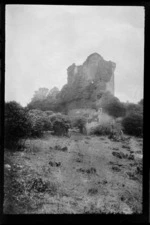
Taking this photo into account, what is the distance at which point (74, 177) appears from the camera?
Answer: 3604 millimetres

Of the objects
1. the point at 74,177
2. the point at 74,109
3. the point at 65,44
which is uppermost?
the point at 65,44

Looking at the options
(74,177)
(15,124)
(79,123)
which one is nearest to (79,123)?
(79,123)

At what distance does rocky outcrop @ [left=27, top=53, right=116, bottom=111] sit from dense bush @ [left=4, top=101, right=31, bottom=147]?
473 millimetres

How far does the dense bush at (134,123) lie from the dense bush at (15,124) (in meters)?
1.41

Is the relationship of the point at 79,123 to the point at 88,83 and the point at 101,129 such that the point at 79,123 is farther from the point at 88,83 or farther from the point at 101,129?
the point at 88,83

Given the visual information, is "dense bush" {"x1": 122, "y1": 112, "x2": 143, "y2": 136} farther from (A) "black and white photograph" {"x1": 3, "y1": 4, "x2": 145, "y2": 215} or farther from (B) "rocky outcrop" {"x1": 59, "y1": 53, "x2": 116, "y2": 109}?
(B) "rocky outcrop" {"x1": 59, "y1": 53, "x2": 116, "y2": 109}

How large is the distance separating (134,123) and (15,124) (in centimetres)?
168

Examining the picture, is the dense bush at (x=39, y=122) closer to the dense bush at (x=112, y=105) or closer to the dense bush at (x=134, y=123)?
the dense bush at (x=112, y=105)

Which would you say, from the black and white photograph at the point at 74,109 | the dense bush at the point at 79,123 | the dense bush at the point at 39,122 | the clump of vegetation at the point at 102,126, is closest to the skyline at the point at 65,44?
the black and white photograph at the point at 74,109

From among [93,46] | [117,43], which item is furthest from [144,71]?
[93,46]

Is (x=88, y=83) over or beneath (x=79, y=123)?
over

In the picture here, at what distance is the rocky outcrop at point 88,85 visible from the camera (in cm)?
366

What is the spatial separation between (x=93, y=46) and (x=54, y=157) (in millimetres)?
1672
